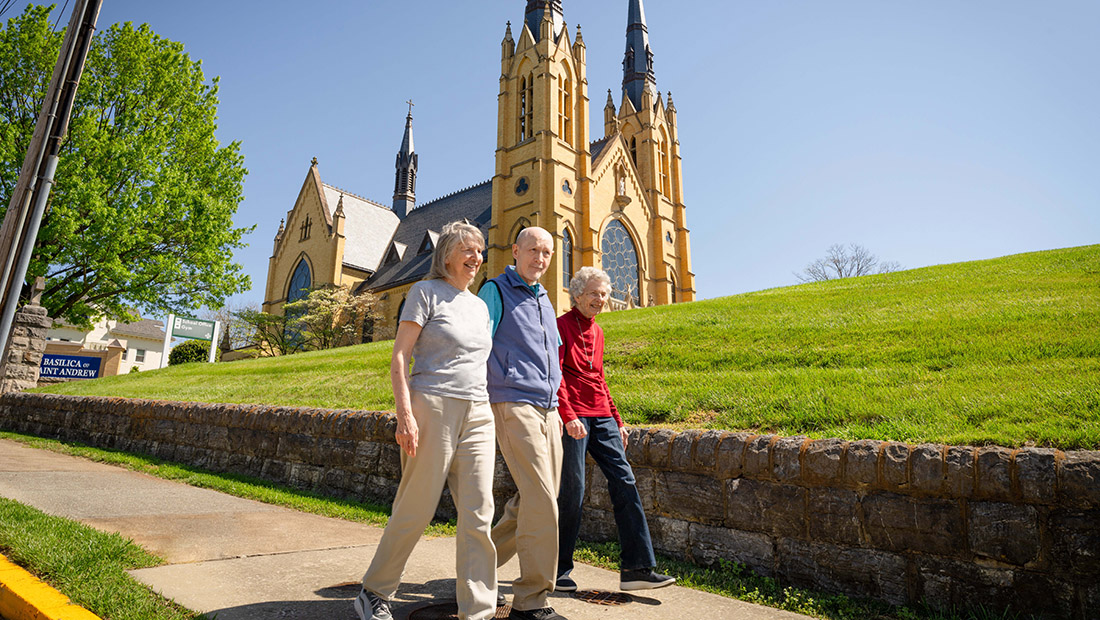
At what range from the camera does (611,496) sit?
11.6 ft

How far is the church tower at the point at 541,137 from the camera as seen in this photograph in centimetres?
3400

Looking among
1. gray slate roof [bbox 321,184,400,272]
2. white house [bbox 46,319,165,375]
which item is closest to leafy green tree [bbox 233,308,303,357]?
gray slate roof [bbox 321,184,400,272]

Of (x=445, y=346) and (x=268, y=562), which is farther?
(x=268, y=562)

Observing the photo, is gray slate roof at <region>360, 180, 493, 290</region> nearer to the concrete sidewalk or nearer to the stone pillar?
the stone pillar

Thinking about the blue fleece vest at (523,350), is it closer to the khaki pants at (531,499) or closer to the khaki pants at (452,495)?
the khaki pants at (531,499)

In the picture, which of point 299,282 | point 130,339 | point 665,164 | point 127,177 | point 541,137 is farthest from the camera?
point 130,339

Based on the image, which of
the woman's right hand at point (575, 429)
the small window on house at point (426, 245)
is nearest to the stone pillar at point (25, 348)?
the woman's right hand at point (575, 429)

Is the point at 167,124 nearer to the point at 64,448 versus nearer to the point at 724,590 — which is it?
the point at 64,448

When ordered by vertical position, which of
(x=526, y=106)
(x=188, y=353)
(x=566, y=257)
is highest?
(x=526, y=106)

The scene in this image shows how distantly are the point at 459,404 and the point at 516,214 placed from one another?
32862mm

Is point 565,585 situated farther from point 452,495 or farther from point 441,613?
point 452,495

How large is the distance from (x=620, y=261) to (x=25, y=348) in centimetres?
3018

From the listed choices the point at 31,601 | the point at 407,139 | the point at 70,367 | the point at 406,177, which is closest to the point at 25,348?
the point at 70,367

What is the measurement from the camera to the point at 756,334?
9398mm
